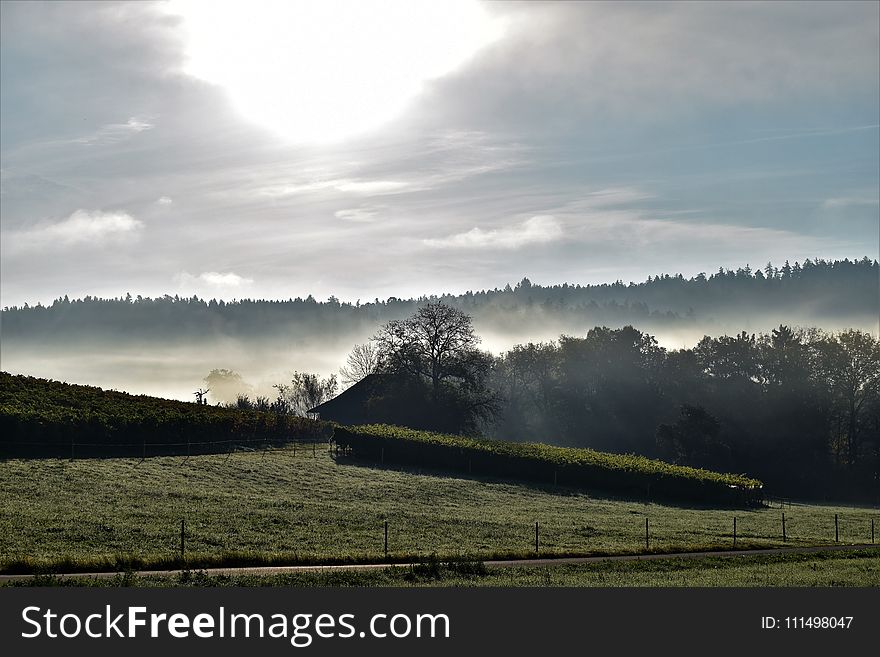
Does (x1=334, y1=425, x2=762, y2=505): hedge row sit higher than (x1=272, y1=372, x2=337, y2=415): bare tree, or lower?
lower

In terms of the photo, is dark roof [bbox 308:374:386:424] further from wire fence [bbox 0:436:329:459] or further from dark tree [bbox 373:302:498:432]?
wire fence [bbox 0:436:329:459]

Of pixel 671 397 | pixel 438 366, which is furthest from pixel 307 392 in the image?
pixel 671 397

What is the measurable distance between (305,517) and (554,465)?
105ft

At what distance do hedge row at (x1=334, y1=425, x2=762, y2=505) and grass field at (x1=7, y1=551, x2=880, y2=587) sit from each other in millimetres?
35470

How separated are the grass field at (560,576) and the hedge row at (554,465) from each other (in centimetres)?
3547

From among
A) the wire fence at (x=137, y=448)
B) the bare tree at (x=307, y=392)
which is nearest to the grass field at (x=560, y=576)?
the wire fence at (x=137, y=448)

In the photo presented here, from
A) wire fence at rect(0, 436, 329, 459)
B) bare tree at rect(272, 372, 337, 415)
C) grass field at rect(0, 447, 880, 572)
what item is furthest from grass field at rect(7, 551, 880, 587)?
bare tree at rect(272, 372, 337, 415)

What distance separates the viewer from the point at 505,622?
1842 cm

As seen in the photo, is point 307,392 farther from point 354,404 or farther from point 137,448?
point 137,448

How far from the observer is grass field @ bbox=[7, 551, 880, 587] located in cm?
2406

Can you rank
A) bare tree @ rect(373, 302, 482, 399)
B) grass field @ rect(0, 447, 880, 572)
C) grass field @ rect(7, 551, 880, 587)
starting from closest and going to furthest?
grass field @ rect(7, 551, 880, 587) < grass field @ rect(0, 447, 880, 572) < bare tree @ rect(373, 302, 482, 399)

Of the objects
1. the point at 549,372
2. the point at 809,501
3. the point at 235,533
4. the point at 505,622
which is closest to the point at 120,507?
the point at 235,533

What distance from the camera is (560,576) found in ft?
89.8

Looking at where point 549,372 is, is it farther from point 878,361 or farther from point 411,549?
point 411,549
